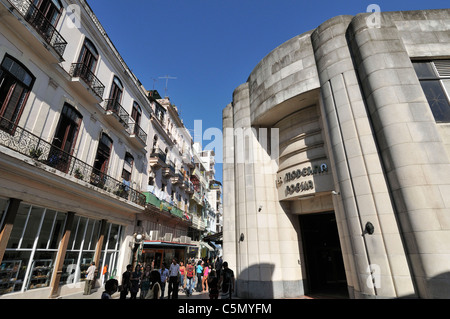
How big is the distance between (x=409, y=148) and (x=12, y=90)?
50.5 feet

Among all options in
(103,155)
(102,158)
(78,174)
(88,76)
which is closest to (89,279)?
(78,174)

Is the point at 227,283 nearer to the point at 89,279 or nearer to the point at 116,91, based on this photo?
the point at 89,279

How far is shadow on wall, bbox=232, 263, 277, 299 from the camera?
425 inches

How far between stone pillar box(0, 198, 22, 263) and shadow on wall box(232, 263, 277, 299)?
33.8 feet

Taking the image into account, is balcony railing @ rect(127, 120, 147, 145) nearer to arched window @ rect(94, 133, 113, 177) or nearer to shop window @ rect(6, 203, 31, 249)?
arched window @ rect(94, 133, 113, 177)

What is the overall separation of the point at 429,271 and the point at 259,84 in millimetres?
11317

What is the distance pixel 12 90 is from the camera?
30.4 feet

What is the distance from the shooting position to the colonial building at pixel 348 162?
6871 mm

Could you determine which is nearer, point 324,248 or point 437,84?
point 437,84

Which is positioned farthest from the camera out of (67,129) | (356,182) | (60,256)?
(67,129)

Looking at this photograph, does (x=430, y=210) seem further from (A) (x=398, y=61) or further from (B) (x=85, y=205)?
(B) (x=85, y=205)

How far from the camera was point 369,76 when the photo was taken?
8.50 m

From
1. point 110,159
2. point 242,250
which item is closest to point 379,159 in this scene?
point 242,250

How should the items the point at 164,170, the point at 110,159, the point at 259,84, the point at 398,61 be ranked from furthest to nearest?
the point at 164,170, the point at 110,159, the point at 259,84, the point at 398,61
